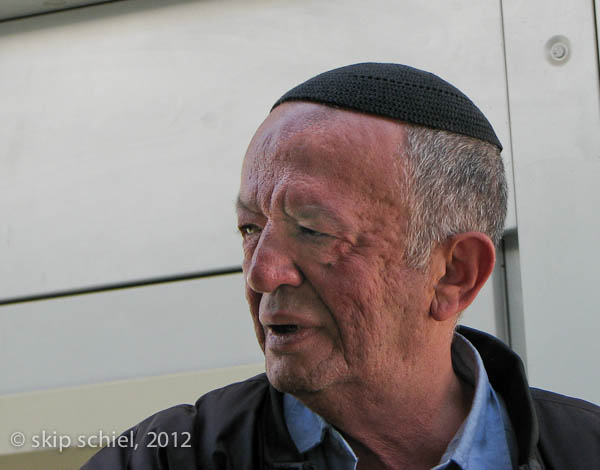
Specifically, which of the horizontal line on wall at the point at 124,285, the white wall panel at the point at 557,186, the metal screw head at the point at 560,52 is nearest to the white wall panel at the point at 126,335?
the horizontal line on wall at the point at 124,285

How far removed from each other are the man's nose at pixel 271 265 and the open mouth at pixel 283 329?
0.06 m

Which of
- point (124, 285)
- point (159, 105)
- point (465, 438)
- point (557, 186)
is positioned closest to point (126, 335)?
point (124, 285)

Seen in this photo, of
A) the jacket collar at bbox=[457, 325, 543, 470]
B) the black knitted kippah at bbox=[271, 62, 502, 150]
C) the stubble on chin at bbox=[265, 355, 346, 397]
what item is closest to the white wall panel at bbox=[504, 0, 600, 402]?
the jacket collar at bbox=[457, 325, 543, 470]

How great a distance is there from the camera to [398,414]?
1.85 metres

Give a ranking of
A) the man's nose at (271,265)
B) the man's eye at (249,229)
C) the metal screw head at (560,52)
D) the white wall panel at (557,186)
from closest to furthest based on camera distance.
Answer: the man's nose at (271,265), the man's eye at (249,229), the white wall panel at (557,186), the metal screw head at (560,52)

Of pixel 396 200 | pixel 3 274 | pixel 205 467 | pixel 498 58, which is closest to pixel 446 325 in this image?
pixel 396 200

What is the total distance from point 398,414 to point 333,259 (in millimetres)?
307

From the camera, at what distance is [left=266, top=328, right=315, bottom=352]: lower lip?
68.5 inches

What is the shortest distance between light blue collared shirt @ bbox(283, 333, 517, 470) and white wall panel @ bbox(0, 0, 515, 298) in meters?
0.59

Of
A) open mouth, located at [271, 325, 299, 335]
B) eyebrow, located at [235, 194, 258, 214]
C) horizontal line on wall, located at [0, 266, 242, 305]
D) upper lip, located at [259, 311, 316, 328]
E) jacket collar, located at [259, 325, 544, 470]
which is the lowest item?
jacket collar, located at [259, 325, 544, 470]

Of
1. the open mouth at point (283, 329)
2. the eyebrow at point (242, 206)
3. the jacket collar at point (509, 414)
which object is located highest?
the eyebrow at point (242, 206)

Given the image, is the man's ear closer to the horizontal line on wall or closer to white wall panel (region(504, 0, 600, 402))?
white wall panel (region(504, 0, 600, 402))

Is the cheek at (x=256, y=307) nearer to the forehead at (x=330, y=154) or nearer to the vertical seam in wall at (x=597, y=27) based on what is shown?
the forehead at (x=330, y=154)

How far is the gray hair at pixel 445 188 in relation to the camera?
182 centimetres
